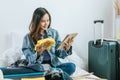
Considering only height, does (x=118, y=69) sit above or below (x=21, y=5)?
below

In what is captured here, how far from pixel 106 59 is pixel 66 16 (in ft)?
2.33

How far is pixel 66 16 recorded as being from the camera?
9.46 ft

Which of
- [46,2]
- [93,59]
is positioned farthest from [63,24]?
[93,59]

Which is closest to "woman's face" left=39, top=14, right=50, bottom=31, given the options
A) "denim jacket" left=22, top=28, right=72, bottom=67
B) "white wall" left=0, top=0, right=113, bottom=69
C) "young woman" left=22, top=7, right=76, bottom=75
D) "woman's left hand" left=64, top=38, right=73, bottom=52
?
"young woman" left=22, top=7, right=76, bottom=75

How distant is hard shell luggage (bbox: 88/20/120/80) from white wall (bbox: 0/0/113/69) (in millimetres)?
300

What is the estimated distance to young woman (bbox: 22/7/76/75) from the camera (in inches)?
86.3

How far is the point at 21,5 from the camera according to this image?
8.82 feet

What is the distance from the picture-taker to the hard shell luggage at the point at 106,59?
2.56m

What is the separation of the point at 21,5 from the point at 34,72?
3.39ft

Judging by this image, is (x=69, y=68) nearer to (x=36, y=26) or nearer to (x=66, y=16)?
(x=36, y=26)

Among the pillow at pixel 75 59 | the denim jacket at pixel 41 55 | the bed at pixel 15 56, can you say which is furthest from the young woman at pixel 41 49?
the pillow at pixel 75 59

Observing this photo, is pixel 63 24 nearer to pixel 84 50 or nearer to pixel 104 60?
pixel 84 50

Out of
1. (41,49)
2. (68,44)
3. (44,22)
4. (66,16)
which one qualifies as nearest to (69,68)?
(68,44)

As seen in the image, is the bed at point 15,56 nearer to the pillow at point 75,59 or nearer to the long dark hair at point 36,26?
the pillow at point 75,59
